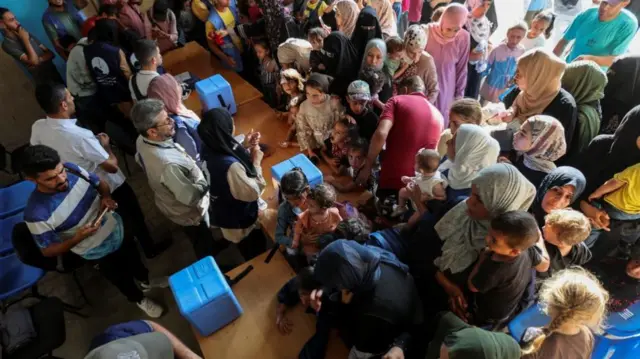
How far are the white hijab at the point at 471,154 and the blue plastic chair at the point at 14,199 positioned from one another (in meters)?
3.19

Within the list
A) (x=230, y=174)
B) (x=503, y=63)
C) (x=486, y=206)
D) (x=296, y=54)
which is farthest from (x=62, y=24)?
(x=486, y=206)

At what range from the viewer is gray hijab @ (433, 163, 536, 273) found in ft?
6.46

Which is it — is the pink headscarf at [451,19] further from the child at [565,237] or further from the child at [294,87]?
the child at [565,237]

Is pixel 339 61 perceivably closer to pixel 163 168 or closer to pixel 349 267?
pixel 163 168

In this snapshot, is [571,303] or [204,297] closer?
[571,303]

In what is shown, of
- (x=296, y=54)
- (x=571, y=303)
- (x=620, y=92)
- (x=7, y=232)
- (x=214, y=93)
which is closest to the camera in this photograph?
(x=571, y=303)

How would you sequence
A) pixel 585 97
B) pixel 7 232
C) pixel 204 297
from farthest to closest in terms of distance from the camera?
pixel 7 232 < pixel 585 97 < pixel 204 297

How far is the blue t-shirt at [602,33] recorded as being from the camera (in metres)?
3.32

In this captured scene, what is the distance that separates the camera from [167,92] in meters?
3.03

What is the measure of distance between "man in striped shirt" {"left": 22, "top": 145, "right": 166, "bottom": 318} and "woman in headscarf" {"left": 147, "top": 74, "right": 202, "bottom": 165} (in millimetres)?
645

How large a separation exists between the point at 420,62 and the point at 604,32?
157 cm

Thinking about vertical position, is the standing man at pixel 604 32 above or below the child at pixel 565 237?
above

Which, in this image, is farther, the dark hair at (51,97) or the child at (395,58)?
the child at (395,58)

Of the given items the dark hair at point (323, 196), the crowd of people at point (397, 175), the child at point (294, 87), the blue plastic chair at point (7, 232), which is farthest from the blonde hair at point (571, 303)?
the blue plastic chair at point (7, 232)
